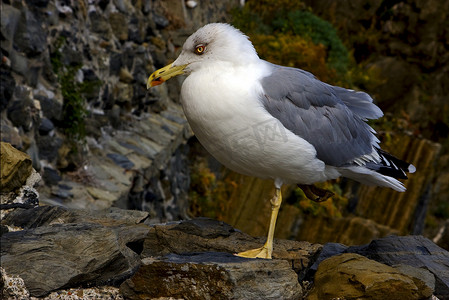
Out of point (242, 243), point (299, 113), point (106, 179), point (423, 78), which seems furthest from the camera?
point (423, 78)

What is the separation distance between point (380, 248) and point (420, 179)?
6.09 meters

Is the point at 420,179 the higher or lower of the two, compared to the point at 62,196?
higher

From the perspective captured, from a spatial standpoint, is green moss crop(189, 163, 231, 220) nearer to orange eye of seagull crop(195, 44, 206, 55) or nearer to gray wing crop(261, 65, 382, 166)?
gray wing crop(261, 65, 382, 166)

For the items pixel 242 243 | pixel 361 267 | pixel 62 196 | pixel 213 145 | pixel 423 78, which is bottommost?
pixel 62 196

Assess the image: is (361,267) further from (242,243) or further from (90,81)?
(90,81)

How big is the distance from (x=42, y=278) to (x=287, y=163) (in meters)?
1.45

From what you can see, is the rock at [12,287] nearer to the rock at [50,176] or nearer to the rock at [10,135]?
the rock at [10,135]

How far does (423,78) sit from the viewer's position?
1193 centimetres

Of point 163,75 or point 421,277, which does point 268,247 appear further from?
point 163,75

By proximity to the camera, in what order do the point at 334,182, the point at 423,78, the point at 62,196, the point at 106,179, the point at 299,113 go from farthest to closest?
the point at 423,78 < the point at 334,182 < the point at 106,179 < the point at 62,196 < the point at 299,113

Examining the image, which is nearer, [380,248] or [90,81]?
[380,248]

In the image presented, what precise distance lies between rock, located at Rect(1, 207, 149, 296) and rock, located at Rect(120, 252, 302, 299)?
176mm

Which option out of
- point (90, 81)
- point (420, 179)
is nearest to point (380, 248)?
point (90, 81)

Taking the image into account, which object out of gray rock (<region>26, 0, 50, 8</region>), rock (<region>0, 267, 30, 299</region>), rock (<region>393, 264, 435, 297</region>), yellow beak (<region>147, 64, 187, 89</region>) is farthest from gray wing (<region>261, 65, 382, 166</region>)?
gray rock (<region>26, 0, 50, 8</region>)
